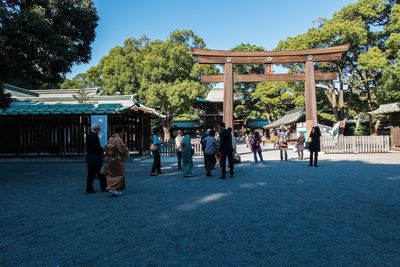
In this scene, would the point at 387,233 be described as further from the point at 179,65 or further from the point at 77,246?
the point at 179,65

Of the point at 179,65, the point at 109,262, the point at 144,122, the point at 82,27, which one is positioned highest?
the point at 179,65

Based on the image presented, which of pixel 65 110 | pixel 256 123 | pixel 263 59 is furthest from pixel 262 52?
pixel 256 123

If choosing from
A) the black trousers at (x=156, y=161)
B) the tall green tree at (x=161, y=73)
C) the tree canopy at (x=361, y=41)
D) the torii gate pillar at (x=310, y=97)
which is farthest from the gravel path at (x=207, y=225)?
the tall green tree at (x=161, y=73)

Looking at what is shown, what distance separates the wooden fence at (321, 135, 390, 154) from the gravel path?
1093 cm


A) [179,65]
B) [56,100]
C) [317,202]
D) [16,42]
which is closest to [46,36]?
[16,42]

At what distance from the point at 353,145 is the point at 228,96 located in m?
8.55

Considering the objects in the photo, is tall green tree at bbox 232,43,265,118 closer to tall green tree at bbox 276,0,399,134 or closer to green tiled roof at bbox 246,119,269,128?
green tiled roof at bbox 246,119,269,128

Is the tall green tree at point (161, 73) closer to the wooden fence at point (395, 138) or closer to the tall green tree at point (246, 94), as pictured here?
the tall green tree at point (246, 94)

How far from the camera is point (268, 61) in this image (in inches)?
673

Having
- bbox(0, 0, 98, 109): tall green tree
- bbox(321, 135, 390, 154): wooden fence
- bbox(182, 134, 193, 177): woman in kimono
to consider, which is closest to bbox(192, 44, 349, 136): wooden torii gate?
bbox(321, 135, 390, 154): wooden fence

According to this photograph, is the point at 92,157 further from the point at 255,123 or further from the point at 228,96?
the point at 255,123

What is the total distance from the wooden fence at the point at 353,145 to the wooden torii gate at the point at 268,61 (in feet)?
6.78

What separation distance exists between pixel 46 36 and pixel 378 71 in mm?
25626

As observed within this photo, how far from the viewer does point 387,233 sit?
401 centimetres
